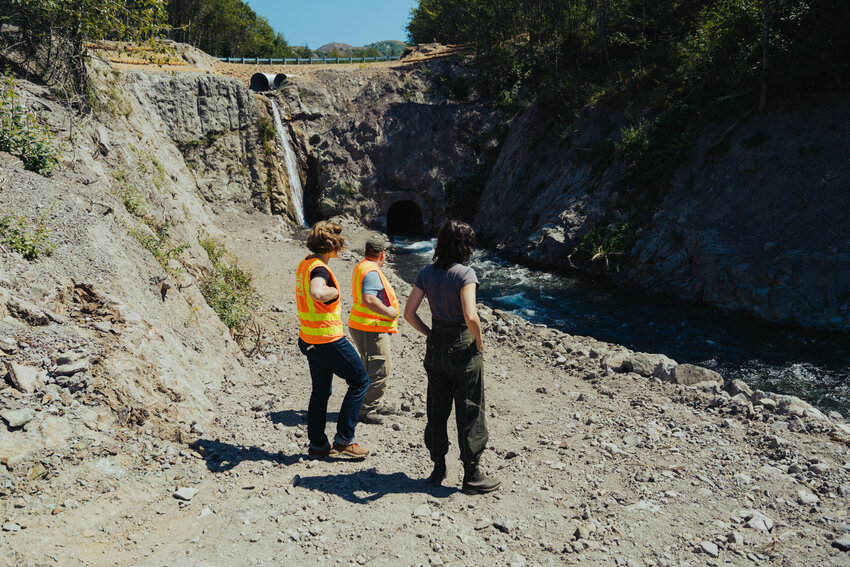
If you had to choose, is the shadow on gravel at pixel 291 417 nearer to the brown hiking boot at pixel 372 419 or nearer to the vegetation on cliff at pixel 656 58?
the brown hiking boot at pixel 372 419

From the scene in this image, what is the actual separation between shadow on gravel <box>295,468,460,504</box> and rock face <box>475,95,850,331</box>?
446 inches

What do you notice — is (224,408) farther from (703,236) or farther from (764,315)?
(703,236)

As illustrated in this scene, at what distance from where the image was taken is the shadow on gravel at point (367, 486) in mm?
4559

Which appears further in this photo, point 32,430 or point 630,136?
point 630,136

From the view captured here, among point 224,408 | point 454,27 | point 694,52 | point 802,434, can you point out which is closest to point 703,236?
point 694,52

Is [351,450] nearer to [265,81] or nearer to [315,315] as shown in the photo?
[315,315]

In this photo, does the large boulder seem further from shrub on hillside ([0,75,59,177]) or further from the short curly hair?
shrub on hillside ([0,75,59,177])

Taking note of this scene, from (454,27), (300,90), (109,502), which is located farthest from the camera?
(454,27)

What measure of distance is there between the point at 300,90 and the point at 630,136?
16.2 m

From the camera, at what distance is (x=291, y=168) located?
24781mm

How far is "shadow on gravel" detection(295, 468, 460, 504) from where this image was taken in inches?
179

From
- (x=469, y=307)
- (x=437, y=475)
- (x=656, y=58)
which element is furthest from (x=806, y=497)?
(x=656, y=58)

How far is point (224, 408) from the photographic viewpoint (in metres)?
5.87

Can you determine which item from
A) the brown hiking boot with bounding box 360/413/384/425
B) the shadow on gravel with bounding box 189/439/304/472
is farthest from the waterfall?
the shadow on gravel with bounding box 189/439/304/472
